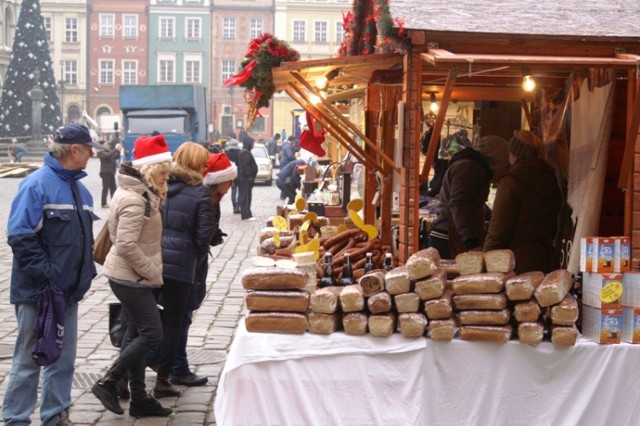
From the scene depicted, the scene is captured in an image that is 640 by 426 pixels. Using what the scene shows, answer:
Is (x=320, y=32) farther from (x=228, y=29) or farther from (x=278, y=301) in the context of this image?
(x=278, y=301)

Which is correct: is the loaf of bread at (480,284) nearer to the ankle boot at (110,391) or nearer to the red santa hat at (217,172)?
the red santa hat at (217,172)

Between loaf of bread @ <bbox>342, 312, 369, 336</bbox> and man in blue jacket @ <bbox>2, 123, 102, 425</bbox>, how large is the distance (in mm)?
1575

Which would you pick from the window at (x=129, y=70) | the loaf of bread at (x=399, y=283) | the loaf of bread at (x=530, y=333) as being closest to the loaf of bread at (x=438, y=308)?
the loaf of bread at (x=399, y=283)

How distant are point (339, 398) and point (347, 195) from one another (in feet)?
Answer: 21.6

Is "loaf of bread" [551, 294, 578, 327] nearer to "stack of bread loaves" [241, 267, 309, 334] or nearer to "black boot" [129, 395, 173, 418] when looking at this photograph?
"stack of bread loaves" [241, 267, 309, 334]

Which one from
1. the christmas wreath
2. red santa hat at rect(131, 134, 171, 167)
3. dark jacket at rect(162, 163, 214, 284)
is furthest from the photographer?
the christmas wreath

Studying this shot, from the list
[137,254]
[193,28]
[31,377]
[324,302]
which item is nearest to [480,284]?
[324,302]

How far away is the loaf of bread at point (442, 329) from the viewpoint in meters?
5.74

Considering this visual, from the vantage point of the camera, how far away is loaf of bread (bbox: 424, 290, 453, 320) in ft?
18.8

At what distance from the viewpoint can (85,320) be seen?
9938mm

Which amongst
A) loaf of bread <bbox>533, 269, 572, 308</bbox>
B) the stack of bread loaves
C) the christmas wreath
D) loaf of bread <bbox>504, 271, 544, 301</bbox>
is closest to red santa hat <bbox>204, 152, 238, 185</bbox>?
the christmas wreath

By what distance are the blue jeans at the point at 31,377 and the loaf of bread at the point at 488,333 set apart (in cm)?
234

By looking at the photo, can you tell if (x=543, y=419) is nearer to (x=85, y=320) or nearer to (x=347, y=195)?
(x=85, y=320)

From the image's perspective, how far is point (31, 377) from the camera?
5.95 meters
